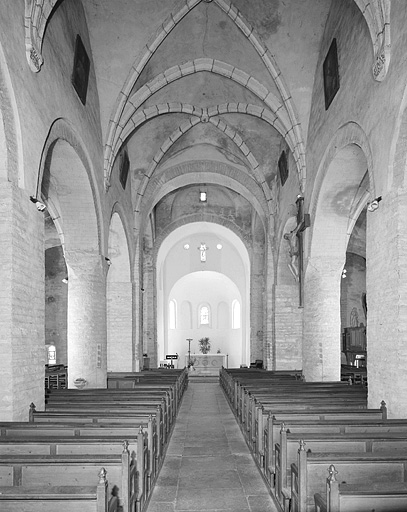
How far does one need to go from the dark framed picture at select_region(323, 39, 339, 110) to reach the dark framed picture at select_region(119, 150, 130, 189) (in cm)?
712

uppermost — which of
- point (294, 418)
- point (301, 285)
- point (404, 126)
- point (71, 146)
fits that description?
point (71, 146)

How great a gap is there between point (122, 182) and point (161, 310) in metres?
13.5

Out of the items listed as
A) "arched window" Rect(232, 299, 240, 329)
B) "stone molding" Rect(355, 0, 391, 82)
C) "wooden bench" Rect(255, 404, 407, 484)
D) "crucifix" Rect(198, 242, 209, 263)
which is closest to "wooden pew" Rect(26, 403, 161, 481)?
"wooden bench" Rect(255, 404, 407, 484)

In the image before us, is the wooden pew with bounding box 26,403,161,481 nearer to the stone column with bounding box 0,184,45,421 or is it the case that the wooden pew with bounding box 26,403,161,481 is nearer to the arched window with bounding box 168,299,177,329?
the stone column with bounding box 0,184,45,421

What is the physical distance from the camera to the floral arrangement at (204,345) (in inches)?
1357

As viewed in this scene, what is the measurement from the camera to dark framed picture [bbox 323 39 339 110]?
12.2 metres

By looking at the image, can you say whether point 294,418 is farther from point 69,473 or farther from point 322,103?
point 322,103

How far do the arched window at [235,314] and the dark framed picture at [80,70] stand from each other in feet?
73.9

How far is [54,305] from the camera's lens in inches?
1124

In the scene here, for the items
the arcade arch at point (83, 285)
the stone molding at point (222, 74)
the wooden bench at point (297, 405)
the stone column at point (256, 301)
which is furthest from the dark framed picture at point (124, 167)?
the wooden bench at point (297, 405)

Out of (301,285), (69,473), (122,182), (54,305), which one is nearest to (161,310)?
(54,305)

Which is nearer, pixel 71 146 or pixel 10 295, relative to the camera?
pixel 10 295

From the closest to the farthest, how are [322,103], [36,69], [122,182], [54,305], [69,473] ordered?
[69,473] → [36,69] → [322,103] → [122,182] → [54,305]

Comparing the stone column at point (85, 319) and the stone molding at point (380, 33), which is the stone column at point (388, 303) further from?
the stone column at point (85, 319)
